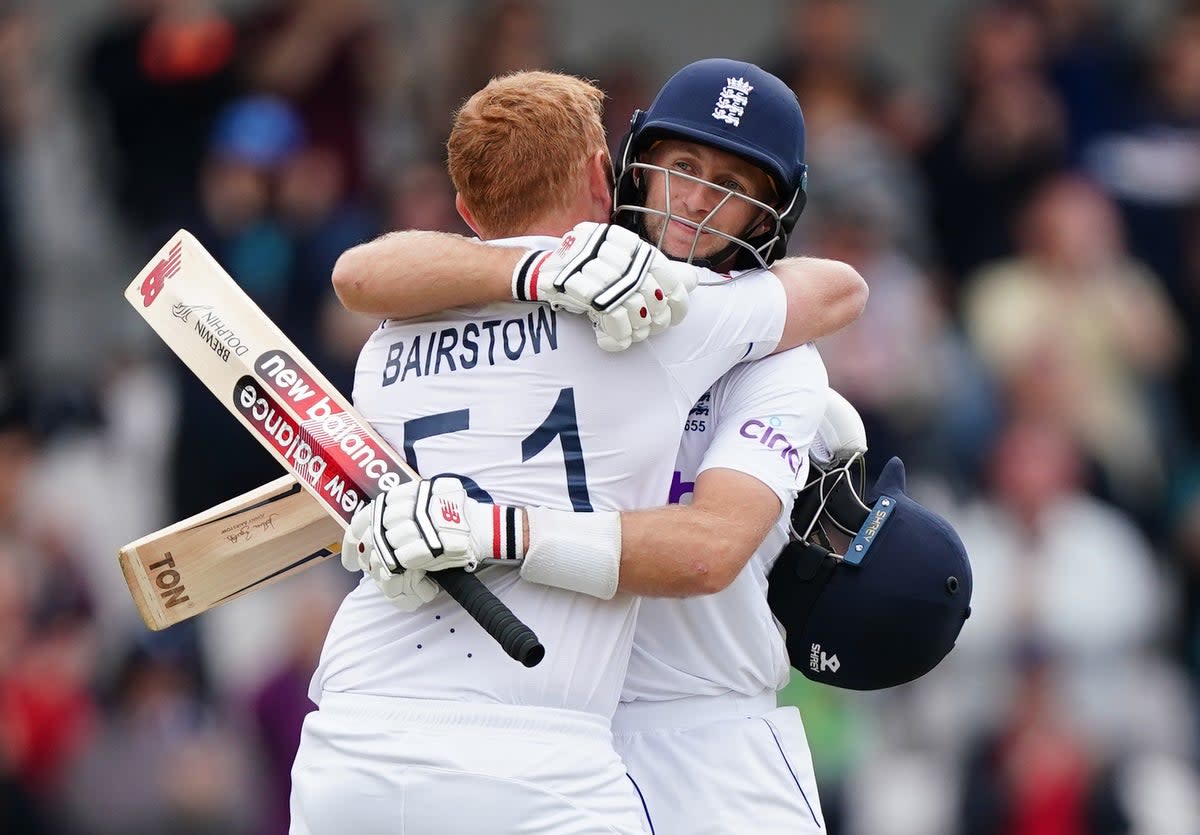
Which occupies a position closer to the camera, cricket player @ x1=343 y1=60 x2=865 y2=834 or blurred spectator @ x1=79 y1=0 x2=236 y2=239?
cricket player @ x1=343 y1=60 x2=865 y2=834

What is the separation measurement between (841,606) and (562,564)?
2.63ft

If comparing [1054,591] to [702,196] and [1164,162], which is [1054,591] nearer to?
[1164,162]

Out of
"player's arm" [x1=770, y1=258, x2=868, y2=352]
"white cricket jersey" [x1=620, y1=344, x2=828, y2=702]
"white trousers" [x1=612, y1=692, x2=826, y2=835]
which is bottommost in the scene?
"white trousers" [x1=612, y1=692, x2=826, y2=835]

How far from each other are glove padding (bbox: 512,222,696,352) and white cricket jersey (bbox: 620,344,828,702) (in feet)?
1.23

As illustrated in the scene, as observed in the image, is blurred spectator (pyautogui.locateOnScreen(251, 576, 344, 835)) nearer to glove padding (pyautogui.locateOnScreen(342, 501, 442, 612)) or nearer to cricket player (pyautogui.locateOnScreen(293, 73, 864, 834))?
cricket player (pyautogui.locateOnScreen(293, 73, 864, 834))

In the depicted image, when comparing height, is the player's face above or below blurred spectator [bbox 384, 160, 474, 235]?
above

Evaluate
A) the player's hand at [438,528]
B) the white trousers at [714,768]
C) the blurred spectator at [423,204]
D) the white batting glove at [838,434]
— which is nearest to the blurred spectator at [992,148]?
the blurred spectator at [423,204]

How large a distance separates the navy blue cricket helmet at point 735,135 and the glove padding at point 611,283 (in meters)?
0.37

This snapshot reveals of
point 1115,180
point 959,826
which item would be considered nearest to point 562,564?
point 959,826

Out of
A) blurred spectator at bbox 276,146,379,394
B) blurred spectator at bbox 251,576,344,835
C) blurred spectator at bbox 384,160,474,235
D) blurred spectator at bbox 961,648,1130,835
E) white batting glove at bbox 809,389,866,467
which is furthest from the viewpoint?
blurred spectator at bbox 384,160,474,235

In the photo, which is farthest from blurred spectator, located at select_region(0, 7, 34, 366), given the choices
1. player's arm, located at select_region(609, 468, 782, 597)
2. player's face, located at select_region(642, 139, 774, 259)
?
player's arm, located at select_region(609, 468, 782, 597)

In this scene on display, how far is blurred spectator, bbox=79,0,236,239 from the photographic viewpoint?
359 inches

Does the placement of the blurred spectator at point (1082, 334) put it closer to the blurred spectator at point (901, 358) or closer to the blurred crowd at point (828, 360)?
the blurred crowd at point (828, 360)

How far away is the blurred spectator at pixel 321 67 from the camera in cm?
930
